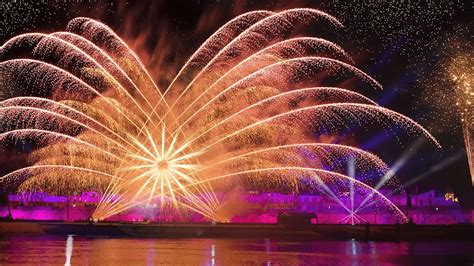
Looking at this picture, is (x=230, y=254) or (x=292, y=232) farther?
(x=292, y=232)

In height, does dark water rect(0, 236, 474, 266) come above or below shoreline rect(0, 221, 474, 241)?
below

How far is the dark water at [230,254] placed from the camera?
922 inches

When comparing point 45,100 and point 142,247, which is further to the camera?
point 45,100

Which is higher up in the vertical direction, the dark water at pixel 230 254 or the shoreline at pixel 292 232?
the shoreline at pixel 292 232

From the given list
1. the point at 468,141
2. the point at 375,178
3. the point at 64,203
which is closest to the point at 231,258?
the point at 468,141

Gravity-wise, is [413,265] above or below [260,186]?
below

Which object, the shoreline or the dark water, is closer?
the dark water

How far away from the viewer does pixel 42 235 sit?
4181cm

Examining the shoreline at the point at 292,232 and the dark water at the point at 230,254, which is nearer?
the dark water at the point at 230,254

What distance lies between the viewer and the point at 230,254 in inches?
1054

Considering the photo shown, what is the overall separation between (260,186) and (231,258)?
43.5 m

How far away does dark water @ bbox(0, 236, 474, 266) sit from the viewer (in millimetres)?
23422

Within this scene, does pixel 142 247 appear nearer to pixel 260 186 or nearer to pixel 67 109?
pixel 67 109

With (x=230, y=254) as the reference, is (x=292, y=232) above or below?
above
